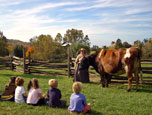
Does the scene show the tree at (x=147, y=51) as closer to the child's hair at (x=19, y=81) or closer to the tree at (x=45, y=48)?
the tree at (x=45, y=48)

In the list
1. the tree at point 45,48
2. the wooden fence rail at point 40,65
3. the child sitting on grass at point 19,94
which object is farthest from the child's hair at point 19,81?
the tree at point 45,48

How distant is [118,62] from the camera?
26.4 ft

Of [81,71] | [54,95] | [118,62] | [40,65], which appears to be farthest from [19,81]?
[40,65]

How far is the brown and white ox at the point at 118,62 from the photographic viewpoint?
7.70 meters

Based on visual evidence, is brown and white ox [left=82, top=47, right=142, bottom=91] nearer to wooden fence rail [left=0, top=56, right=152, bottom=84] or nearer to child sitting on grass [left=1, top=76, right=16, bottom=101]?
wooden fence rail [left=0, top=56, right=152, bottom=84]

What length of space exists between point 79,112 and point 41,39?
29.7 m

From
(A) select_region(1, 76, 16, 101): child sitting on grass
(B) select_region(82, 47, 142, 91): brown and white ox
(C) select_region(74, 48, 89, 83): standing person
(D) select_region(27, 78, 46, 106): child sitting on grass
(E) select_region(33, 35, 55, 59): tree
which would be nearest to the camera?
(D) select_region(27, 78, 46, 106): child sitting on grass

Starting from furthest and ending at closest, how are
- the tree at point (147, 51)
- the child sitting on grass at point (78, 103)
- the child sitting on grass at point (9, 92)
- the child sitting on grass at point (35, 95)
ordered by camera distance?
the tree at point (147, 51), the child sitting on grass at point (9, 92), the child sitting on grass at point (35, 95), the child sitting on grass at point (78, 103)

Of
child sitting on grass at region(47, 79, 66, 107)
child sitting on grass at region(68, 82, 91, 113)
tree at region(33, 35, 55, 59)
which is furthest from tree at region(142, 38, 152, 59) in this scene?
child sitting on grass at region(68, 82, 91, 113)

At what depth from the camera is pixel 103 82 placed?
8.85 metres

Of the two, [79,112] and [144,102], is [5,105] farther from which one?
[144,102]

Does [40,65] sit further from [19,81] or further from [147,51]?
[147,51]

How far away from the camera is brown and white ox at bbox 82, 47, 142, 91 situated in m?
7.70

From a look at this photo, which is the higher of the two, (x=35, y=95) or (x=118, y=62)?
(x=118, y=62)
